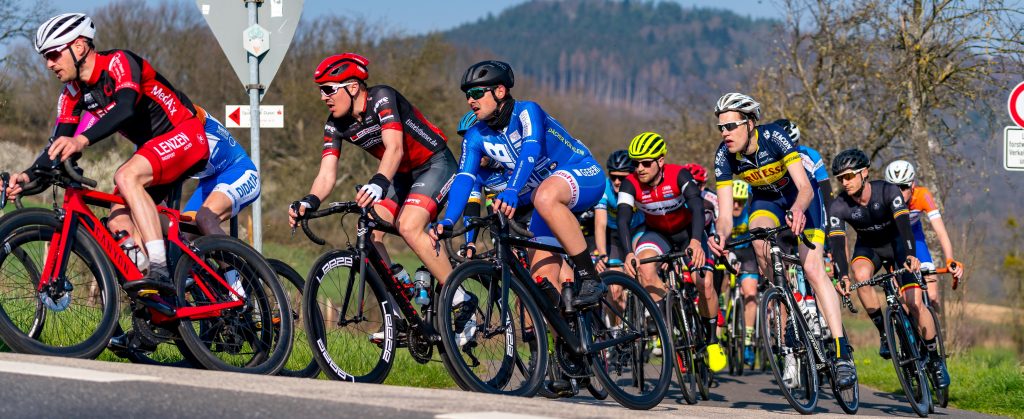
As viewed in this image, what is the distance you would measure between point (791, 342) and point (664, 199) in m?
2.66

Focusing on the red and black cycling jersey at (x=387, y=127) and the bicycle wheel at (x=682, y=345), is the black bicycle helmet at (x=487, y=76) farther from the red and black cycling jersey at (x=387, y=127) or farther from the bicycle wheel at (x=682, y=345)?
the bicycle wheel at (x=682, y=345)

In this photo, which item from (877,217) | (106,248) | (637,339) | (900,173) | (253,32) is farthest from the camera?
(253,32)

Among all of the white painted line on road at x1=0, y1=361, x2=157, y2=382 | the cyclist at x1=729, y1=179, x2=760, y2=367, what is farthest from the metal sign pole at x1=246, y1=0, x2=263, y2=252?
the white painted line on road at x1=0, y1=361, x2=157, y2=382

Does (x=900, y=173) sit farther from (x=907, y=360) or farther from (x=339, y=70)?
(x=339, y=70)

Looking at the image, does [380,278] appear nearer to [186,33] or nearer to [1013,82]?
[1013,82]

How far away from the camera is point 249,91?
12.6 meters

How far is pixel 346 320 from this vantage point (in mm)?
7613

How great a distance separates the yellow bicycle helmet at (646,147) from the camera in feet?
38.2

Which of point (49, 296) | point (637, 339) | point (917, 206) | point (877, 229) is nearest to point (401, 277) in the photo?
point (637, 339)

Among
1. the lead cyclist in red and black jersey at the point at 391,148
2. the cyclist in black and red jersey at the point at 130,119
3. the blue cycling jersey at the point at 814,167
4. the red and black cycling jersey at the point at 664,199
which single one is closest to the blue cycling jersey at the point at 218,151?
the cyclist in black and red jersey at the point at 130,119

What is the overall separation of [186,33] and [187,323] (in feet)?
160

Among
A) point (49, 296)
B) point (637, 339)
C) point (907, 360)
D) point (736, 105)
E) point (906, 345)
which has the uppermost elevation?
point (736, 105)

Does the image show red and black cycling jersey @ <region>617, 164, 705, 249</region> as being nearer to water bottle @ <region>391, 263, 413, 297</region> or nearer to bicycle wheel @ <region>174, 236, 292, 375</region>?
water bottle @ <region>391, 263, 413, 297</region>

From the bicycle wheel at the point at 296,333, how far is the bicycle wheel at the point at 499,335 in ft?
3.17
